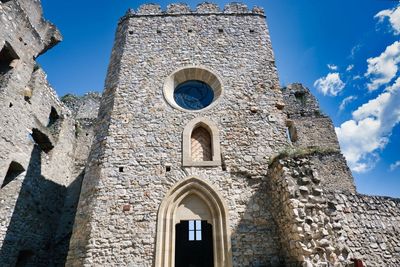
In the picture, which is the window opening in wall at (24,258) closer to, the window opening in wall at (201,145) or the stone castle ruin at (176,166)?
the stone castle ruin at (176,166)

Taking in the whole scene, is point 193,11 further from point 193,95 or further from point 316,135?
point 316,135

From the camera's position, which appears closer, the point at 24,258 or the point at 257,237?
the point at 257,237

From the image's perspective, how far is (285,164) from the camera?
5.90m

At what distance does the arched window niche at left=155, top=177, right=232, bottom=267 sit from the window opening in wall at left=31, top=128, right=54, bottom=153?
6579mm

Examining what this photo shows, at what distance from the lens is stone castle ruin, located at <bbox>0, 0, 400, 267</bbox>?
19.0 feet

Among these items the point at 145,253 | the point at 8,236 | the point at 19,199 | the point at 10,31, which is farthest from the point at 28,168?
the point at 145,253

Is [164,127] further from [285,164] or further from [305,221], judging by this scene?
[305,221]

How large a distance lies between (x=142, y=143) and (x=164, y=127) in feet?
2.49

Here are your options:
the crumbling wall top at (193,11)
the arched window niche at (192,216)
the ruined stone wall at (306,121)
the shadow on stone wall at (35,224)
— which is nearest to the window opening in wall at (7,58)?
the shadow on stone wall at (35,224)

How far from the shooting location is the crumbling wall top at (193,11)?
32.1 feet

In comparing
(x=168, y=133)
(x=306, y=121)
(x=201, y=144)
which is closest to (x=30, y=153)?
(x=168, y=133)

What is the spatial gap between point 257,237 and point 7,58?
9643 millimetres

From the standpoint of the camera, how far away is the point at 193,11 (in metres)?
9.84

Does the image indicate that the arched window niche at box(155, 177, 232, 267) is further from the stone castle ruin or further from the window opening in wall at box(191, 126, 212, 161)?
the window opening in wall at box(191, 126, 212, 161)
